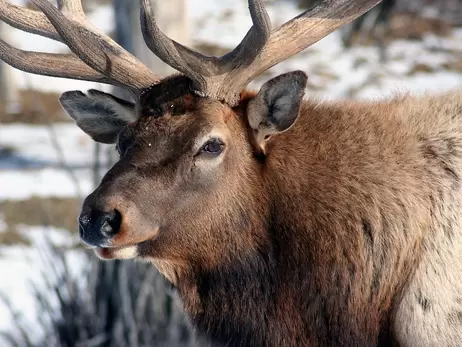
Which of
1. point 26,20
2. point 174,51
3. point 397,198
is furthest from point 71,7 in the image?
point 397,198

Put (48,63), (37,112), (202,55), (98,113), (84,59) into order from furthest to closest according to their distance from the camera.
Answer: (37,112) < (98,113) < (48,63) < (84,59) < (202,55)

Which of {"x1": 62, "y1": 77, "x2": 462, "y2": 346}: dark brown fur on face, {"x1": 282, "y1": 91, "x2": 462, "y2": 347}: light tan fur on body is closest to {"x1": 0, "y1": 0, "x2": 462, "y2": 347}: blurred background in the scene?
{"x1": 282, "y1": 91, "x2": 462, "y2": 347}: light tan fur on body

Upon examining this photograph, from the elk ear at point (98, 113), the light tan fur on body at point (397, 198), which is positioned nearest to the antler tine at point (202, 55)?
the light tan fur on body at point (397, 198)

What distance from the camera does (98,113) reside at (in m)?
5.50

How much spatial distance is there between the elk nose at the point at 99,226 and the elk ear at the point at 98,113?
1059 mm

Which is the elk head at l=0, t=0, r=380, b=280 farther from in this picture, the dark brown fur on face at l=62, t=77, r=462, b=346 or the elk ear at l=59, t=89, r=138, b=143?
the elk ear at l=59, t=89, r=138, b=143

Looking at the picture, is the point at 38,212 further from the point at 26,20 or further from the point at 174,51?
the point at 174,51

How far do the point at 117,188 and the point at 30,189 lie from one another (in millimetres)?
10070

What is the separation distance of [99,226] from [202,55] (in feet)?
3.59

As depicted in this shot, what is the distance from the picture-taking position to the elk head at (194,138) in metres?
4.61

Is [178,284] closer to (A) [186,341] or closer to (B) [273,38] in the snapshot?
(B) [273,38]

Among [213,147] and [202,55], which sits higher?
[202,55]

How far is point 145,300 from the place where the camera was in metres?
7.14

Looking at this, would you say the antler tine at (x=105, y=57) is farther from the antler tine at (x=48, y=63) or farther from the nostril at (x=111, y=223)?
the nostril at (x=111, y=223)
